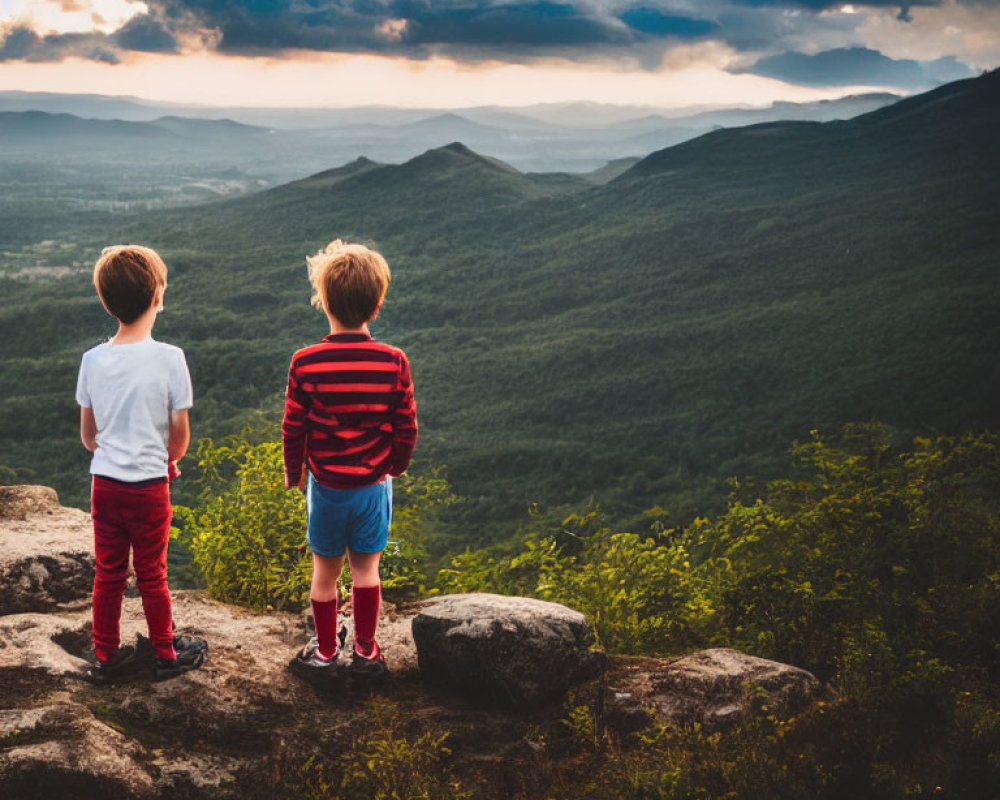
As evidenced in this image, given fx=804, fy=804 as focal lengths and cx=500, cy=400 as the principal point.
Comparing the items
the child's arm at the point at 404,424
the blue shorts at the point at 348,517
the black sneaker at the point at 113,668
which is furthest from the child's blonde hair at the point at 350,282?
the black sneaker at the point at 113,668

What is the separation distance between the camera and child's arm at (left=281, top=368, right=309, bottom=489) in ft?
13.4

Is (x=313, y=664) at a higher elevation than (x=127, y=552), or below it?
below

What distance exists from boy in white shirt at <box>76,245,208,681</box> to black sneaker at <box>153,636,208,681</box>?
54cm

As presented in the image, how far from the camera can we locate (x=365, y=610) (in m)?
4.62

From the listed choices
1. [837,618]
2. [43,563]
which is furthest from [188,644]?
[837,618]

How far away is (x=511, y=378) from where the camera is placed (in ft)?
297

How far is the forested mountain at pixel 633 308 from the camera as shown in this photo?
64.6m

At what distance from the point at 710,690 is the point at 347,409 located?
2.76 meters

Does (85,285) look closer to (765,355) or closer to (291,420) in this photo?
(765,355)

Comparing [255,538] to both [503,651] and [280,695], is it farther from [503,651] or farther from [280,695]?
[503,651]

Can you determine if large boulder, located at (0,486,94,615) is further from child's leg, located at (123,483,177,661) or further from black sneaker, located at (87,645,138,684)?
child's leg, located at (123,483,177,661)

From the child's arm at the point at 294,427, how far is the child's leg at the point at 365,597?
2.10ft

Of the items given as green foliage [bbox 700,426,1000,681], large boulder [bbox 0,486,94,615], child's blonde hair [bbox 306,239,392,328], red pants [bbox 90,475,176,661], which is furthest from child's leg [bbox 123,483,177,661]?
green foliage [bbox 700,426,1000,681]

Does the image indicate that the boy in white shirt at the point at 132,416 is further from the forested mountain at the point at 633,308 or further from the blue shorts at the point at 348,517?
the forested mountain at the point at 633,308
